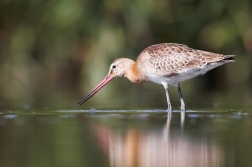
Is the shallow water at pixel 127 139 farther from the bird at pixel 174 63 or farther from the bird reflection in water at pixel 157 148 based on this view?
the bird at pixel 174 63

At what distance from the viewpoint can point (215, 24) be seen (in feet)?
49.4

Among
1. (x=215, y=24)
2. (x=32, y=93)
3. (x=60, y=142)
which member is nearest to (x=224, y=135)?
(x=60, y=142)

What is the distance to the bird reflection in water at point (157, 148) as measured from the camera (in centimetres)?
562

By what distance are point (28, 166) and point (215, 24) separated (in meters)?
10.1

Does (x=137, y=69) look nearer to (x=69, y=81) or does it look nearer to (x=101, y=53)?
(x=101, y=53)

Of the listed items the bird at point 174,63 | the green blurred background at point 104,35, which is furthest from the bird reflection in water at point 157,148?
the green blurred background at point 104,35

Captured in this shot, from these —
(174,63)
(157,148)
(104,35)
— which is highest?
(104,35)

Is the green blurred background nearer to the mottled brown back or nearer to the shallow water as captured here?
the mottled brown back

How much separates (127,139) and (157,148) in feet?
2.11

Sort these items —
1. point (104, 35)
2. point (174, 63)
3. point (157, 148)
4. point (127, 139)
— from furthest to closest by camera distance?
point (104, 35) → point (174, 63) → point (127, 139) → point (157, 148)

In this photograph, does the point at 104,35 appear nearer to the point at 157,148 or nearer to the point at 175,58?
the point at 175,58

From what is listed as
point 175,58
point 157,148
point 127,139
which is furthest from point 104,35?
point 157,148

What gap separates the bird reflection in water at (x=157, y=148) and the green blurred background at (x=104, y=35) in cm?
697

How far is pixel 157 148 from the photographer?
6.21m
